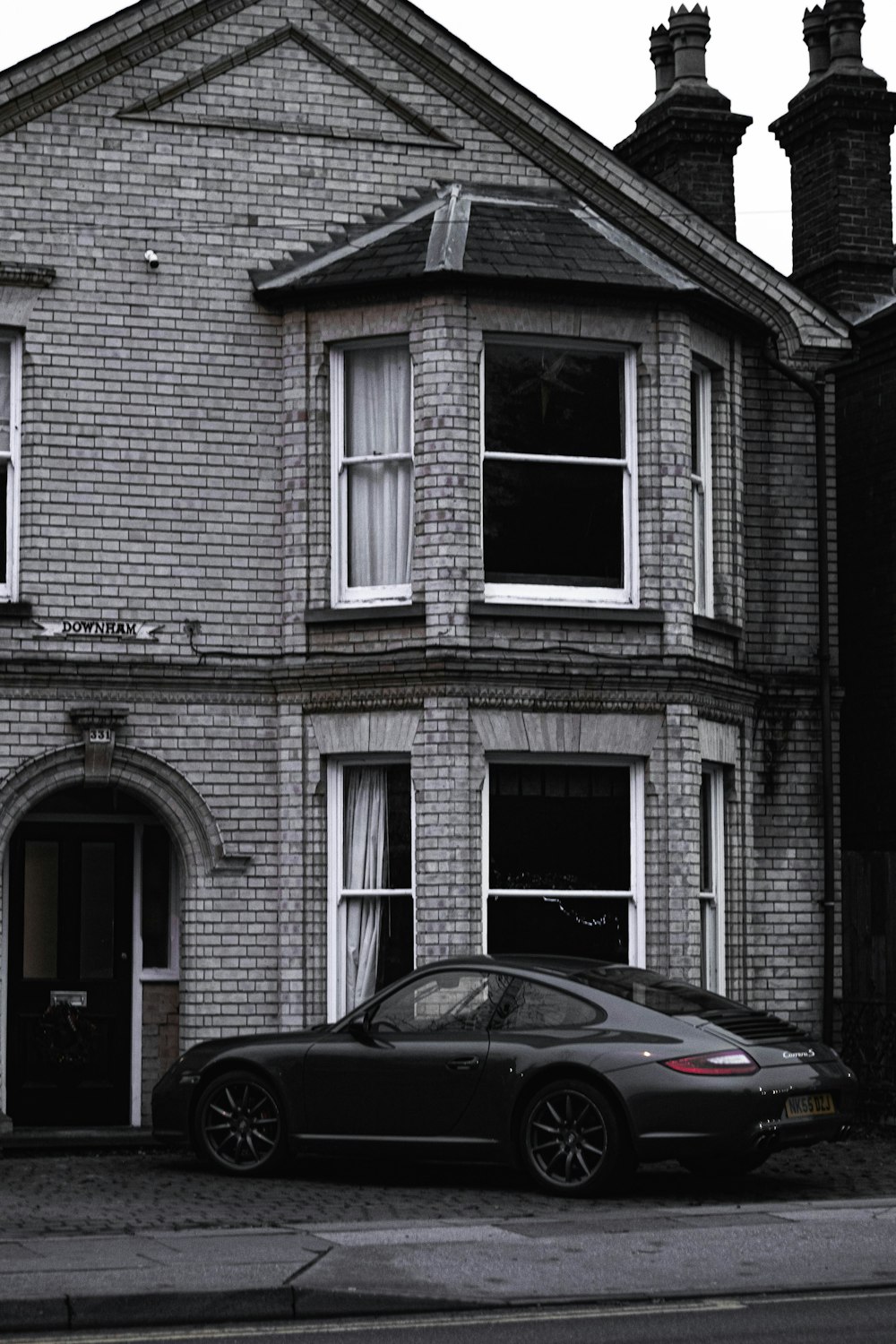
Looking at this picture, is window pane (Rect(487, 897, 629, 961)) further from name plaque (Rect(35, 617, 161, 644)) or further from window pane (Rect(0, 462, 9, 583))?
window pane (Rect(0, 462, 9, 583))

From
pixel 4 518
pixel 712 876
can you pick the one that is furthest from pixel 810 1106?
pixel 4 518

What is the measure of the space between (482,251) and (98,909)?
5.71 m

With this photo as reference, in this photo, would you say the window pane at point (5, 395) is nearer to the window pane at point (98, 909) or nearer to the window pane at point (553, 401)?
the window pane at point (98, 909)

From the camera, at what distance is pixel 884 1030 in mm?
16875

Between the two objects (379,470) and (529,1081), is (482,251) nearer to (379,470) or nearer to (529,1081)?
(379,470)

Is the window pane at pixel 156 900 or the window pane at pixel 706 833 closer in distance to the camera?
the window pane at pixel 156 900

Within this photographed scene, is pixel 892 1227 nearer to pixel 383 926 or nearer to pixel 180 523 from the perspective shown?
pixel 383 926

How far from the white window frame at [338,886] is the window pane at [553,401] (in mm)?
2549

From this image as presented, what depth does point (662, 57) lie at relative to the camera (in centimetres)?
2105

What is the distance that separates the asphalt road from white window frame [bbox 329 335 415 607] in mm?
7601

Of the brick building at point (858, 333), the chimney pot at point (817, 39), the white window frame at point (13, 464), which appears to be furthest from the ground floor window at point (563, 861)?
the chimney pot at point (817, 39)

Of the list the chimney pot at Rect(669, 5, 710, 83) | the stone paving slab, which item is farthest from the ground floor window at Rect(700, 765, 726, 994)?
the chimney pot at Rect(669, 5, 710, 83)

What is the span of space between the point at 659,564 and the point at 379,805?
273 cm

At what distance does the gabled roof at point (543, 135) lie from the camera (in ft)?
54.6
